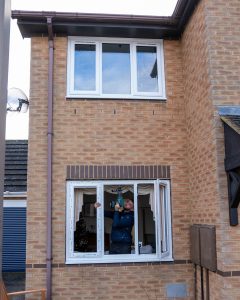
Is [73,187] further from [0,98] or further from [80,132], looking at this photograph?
[0,98]

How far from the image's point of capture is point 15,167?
46.5 feet

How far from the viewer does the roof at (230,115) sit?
5.99 meters

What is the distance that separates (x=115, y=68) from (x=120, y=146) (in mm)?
1693

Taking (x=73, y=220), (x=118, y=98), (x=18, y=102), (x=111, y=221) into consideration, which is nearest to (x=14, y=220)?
(x=18, y=102)

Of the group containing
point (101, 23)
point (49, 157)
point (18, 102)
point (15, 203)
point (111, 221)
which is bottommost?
point (111, 221)

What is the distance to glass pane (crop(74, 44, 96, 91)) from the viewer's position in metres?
8.07

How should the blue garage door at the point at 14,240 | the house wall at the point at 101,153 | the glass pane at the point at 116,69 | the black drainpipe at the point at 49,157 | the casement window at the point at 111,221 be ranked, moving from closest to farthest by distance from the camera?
the black drainpipe at the point at 49,157
the house wall at the point at 101,153
the casement window at the point at 111,221
the glass pane at the point at 116,69
the blue garage door at the point at 14,240

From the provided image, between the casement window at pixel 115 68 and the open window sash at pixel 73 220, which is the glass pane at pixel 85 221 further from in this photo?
the casement window at pixel 115 68

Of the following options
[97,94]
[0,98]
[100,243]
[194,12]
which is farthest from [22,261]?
[0,98]

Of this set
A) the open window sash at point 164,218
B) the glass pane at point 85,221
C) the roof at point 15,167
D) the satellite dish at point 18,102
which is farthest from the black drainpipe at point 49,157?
the roof at point 15,167

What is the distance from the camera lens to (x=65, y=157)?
25.2ft

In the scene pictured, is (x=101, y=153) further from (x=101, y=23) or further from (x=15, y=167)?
(x=15, y=167)

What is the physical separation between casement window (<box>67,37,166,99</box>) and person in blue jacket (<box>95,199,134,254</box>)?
7.29 feet

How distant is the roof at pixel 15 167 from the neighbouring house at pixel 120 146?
6.26 m
